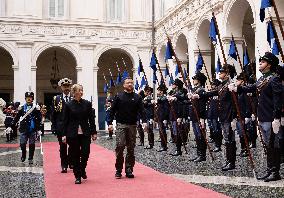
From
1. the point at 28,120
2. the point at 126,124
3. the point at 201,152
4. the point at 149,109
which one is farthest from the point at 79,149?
the point at 149,109

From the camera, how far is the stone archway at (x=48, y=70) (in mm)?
26719

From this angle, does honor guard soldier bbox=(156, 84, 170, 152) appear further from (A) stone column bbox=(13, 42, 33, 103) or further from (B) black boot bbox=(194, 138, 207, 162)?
(A) stone column bbox=(13, 42, 33, 103)

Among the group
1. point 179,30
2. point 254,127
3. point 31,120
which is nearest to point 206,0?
point 179,30

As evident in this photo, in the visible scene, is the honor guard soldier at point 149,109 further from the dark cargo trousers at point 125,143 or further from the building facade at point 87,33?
the building facade at point 87,33

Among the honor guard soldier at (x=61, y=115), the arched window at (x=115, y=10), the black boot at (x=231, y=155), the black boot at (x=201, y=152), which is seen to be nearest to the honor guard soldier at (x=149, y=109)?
the black boot at (x=201, y=152)

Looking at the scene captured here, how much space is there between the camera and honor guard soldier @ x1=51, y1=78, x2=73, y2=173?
7577mm

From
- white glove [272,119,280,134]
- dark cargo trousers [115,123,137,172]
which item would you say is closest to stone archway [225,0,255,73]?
dark cargo trousers [115,123,137,172]

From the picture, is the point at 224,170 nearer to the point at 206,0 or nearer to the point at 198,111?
the point at 198,111

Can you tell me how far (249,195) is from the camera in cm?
509

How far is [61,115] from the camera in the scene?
7.76 m

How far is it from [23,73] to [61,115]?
1575 cm

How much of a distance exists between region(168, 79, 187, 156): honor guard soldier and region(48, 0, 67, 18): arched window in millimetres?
15099

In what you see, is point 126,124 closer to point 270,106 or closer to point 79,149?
point 79,149

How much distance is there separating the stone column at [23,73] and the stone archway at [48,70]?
13.0ft
